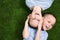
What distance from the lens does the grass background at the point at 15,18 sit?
1.70 meters

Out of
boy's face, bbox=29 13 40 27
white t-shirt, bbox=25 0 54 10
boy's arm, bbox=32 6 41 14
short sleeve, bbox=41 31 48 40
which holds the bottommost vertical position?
short sleeve, bbox=41 31 48 40

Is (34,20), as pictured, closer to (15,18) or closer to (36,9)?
(36,9)

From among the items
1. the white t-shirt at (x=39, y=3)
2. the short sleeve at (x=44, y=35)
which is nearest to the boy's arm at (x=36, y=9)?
the white t-shirt at (x=39, y=3)

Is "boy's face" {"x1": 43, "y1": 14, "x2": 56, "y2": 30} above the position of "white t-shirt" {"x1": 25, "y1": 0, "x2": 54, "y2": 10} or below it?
below

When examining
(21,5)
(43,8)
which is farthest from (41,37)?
(21,5)

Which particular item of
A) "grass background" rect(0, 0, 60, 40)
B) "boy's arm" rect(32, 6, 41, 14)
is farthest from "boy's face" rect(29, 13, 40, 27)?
"grass background" rect(0, 0, 60, 40)

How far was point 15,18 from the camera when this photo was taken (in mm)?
1730

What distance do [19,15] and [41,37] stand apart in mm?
288

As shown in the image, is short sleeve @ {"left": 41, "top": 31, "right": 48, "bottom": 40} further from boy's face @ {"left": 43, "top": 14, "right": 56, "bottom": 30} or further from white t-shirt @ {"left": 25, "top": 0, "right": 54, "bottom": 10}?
white t-shirt @ {"left": 25, "top": 0, "right": 54, "bottom": 10}

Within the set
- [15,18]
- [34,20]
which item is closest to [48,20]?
[34,20]

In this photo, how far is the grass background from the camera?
170 cm

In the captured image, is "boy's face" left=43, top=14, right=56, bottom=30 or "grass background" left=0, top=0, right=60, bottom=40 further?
"grass background" left=0, top=0, right=60, bottom=40

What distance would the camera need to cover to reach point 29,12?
5.64 ft

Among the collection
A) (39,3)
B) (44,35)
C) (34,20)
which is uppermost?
(39,3)
